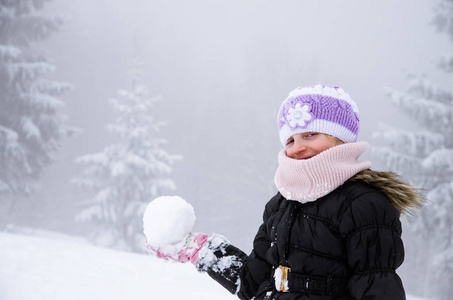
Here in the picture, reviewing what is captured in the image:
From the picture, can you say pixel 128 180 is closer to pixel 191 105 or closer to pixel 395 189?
pixel 395 189

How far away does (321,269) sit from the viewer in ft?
5.08

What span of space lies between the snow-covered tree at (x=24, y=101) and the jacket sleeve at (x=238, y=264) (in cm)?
1498

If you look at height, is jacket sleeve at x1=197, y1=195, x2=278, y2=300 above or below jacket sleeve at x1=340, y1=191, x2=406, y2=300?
below

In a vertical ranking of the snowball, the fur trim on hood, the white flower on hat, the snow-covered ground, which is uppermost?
the white flower on hat

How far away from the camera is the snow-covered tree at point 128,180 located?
58.3 feet

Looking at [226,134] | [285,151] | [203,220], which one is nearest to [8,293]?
[285,151]

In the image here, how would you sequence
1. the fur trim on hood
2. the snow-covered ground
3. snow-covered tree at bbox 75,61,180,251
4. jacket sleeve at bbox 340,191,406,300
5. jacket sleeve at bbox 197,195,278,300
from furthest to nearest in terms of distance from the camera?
snow-covered tree at bbox 75,61,180,251
the snow-covered ground
jacket sleeve at bbox 197,195,278,300
the fur trim on hood
jacket sleeve at bbox 340,191,406,300

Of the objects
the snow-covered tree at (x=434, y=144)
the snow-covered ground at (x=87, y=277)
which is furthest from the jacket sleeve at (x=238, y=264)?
the snow-covered tree at (x=434, y=144)

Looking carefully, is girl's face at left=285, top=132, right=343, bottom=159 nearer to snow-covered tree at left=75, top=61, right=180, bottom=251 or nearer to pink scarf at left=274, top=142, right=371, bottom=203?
pink scarf at left=274, top=142, right=371, bottom=203

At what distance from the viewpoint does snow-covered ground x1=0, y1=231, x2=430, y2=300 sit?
389 cm

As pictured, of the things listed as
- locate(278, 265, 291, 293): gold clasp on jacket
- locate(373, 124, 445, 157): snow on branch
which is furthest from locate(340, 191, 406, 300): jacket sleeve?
locate(373, 124, 445, 157): snow on branch

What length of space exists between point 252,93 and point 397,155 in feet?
69.2

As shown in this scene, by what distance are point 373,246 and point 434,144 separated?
14.1 m

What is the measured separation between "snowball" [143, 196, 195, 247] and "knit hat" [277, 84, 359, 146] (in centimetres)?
73
